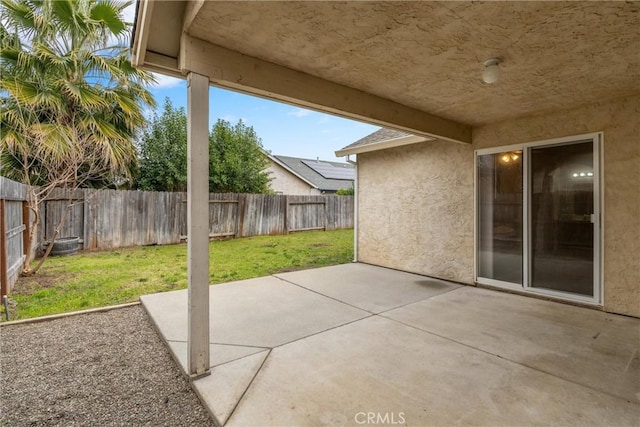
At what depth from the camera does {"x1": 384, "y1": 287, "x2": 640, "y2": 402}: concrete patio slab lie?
8.09ft

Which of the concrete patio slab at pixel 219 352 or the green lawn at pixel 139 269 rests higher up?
the green lawn at pixel 139 269

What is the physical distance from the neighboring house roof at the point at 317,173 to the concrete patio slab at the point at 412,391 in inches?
619

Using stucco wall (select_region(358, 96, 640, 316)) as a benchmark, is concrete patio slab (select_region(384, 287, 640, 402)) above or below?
below

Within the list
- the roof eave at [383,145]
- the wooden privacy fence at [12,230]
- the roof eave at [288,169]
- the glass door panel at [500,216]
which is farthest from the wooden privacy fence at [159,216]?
the glass door panel at [500,216]

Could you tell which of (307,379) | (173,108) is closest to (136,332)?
(307,379)

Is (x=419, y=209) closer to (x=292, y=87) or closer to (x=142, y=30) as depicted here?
(x=292, y=87)

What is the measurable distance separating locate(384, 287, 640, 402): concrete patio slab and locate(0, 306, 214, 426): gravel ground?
2423 mm

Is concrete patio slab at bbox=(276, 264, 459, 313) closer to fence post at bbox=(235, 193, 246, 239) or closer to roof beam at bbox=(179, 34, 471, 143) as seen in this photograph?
roof beam at bbox=(179, 34, 471, 143)

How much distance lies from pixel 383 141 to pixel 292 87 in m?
3.50

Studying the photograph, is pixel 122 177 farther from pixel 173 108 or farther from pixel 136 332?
Answer: pixel 136 332

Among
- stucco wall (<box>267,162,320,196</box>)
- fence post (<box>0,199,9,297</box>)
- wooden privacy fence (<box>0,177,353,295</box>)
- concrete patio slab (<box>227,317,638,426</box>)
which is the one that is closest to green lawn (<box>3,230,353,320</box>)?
fence post (<box>0,199,9,297</box>)

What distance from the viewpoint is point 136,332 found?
11.0 feet

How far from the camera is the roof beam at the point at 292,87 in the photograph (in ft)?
7.95

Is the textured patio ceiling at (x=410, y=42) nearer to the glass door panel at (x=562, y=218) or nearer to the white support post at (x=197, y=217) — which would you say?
the white support post at (x=197, y=217)
